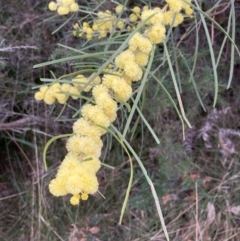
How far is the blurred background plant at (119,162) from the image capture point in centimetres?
129

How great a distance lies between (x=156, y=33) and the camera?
0.63 m

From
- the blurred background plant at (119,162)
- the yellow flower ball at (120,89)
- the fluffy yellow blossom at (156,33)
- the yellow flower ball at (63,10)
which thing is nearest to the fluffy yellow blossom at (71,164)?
the yellow flower ball at (120,89)

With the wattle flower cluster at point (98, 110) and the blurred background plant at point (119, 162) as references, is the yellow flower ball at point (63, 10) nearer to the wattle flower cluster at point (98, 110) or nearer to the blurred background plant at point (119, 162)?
the wattle flower cluster at point (98, 110)

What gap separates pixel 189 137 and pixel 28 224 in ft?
1.66

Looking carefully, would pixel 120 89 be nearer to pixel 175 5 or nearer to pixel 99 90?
pixel 99 90

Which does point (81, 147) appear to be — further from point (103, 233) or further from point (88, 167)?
point (103, 233)

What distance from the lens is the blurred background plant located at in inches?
50.8

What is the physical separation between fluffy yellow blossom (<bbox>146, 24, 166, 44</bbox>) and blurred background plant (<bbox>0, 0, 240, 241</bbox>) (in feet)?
2.02

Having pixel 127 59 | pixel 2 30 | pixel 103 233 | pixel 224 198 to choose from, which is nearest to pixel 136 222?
pixel 103 233

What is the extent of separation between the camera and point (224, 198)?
4.33 feet

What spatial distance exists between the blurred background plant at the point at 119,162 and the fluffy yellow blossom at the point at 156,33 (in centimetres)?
62

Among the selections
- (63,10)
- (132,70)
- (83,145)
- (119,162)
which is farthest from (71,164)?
(119,162)

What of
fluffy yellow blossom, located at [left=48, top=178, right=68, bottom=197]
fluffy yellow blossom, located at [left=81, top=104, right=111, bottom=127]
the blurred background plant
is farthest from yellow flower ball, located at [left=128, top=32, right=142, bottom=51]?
the blurred background plant

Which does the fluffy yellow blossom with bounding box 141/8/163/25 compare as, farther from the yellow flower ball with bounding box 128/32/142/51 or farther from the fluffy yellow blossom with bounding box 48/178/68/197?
the fluffy yellow blossom with bounding box 48/178/68/197
